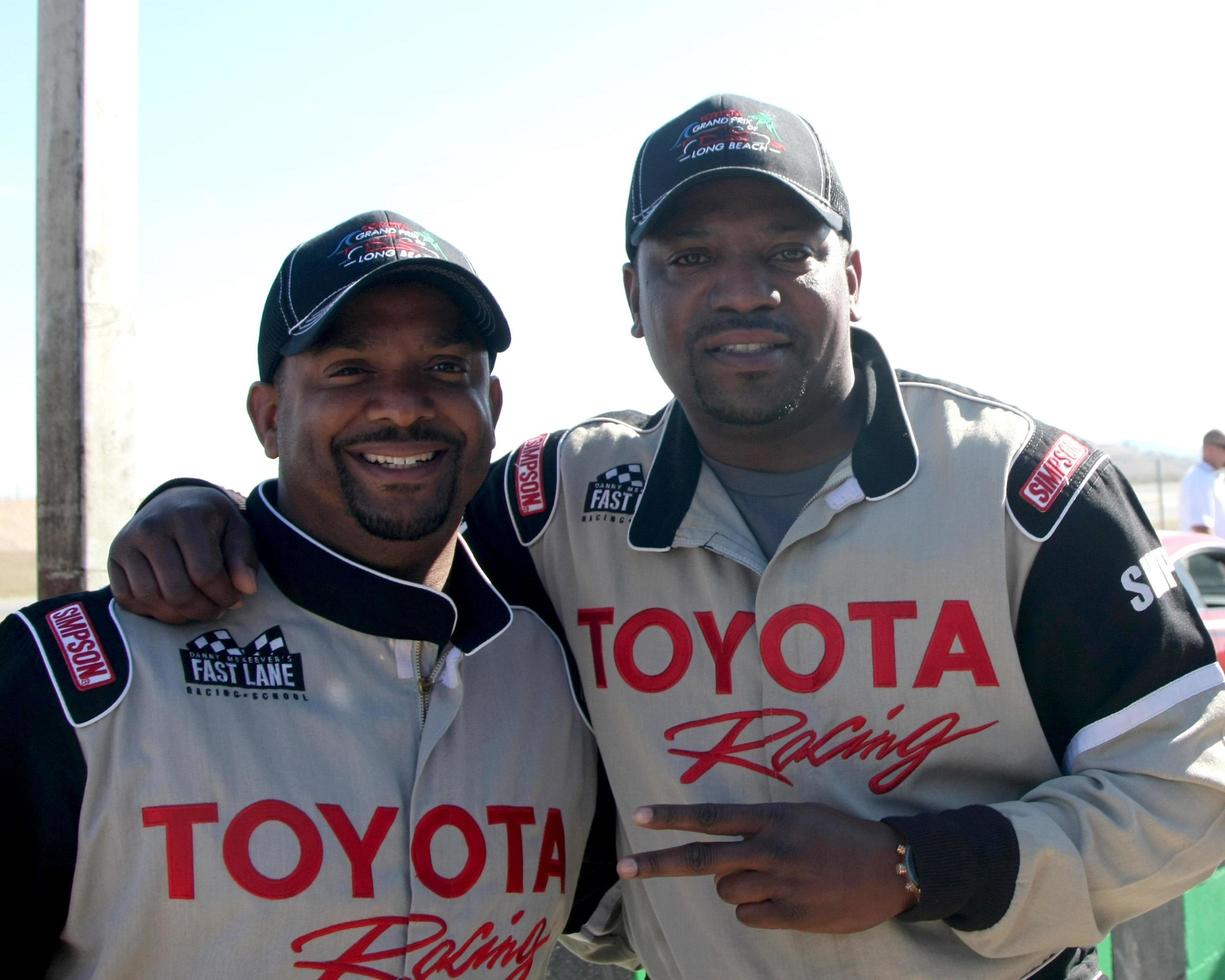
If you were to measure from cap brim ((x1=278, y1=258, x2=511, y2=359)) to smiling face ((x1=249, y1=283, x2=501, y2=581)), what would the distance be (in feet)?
0.09

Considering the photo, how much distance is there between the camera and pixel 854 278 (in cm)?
282

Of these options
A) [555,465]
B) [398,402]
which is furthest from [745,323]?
[398,402]

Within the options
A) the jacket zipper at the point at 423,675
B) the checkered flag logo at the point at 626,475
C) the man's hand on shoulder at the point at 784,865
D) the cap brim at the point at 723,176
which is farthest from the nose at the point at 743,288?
the man's hand on shoulder at the point at 784,865

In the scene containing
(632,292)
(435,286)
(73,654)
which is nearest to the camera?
(73,654)

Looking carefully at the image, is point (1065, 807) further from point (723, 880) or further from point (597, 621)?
point (597, 621)

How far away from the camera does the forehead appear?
8.39 feet

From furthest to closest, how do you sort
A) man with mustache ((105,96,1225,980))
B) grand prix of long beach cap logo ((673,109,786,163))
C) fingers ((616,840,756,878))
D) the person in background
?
the person in background → grand prix of long beach cap logo ((673,109,786,163)) → man with mustache ((105,96,1225,980)) → fingers ((616,840,756,878))

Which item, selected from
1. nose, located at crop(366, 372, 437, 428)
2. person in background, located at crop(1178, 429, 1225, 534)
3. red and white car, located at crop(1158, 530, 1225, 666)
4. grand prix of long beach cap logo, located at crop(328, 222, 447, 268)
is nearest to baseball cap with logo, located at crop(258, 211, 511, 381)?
grand prix of long beach cap logo, located at crop(328, 222, 447, 268)

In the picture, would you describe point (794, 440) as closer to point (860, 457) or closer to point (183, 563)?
point (860, 457)

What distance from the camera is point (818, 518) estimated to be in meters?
2.37

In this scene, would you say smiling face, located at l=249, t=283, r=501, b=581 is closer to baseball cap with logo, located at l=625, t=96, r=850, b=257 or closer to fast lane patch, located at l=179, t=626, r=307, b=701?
fast lane patch, located at l=179, t=626, r=307, b=701

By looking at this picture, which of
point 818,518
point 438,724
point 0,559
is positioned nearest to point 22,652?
point 438,724

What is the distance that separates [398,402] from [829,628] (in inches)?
36.0

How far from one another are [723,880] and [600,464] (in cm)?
106
